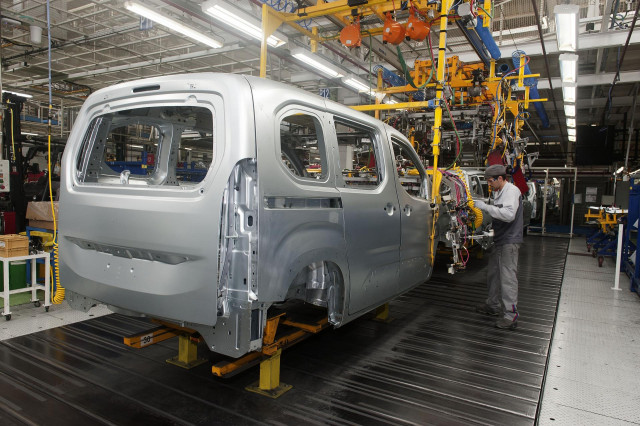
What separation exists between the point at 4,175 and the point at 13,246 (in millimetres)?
1421

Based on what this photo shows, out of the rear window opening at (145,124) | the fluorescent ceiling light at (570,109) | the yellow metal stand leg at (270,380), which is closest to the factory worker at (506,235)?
the yellow metal stand leg at (270,380)

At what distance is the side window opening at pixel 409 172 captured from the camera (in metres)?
3.96

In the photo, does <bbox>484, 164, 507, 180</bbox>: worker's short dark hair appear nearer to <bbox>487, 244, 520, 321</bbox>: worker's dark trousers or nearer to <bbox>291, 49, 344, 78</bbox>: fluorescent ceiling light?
<bbox>487, 244, 520, 321</bbox>: worker's dark trousers

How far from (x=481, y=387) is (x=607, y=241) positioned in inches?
301

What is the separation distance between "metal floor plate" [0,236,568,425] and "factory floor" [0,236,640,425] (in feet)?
0.03

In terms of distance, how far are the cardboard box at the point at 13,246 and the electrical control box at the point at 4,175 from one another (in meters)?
1.22

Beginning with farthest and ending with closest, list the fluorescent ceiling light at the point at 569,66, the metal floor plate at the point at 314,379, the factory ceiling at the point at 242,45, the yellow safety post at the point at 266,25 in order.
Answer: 1. the factory ceiling at the point at 242,45
2. the fluorescent ceiling light at the point at 569,66
3. the yellow safety post at the point at 266,25
4. the metal floor plate at the point at 314,379

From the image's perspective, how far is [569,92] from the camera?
377 inches

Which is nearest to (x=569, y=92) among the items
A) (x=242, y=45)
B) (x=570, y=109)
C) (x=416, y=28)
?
(x=570, y=109)


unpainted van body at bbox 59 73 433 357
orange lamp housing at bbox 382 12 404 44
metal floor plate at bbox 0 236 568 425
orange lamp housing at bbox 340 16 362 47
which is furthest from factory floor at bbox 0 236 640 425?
orange lamp housing at bbox 340 16 362 47

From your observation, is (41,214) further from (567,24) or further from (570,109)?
(570,109)

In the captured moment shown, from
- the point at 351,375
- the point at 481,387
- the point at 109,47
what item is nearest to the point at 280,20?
the point at 351,375

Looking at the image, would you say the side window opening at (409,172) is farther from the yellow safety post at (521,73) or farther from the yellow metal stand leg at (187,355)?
the yellow safety post at (521,73)

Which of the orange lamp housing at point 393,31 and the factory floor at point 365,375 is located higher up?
the orange lamp housing at point 393,31
